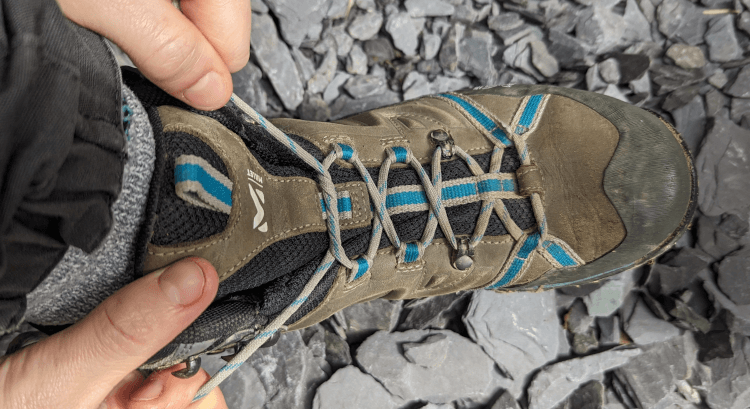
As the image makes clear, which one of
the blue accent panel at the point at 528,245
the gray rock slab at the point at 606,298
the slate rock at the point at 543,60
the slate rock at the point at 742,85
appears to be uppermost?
the slate rock at the point at 543,60

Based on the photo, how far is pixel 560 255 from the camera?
1140 mm

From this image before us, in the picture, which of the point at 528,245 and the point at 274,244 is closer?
the point at 274,244

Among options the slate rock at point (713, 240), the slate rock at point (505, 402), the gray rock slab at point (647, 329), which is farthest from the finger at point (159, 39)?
the slate rock at point (713, 240)

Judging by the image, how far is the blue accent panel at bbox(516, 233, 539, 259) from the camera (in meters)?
1.10

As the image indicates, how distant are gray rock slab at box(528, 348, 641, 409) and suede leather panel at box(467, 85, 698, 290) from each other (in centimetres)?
56

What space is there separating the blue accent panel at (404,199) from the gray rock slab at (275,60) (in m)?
0.57

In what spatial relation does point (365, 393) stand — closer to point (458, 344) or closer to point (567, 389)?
point (458, 344)

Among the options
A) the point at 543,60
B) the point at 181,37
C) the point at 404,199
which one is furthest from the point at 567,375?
the point at 181,37

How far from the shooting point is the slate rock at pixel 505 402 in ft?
4.79

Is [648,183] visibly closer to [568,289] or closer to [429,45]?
[568,289]

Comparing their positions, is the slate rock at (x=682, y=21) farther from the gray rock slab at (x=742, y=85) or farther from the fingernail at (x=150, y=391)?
the fingernail at (x=150, y=391)
